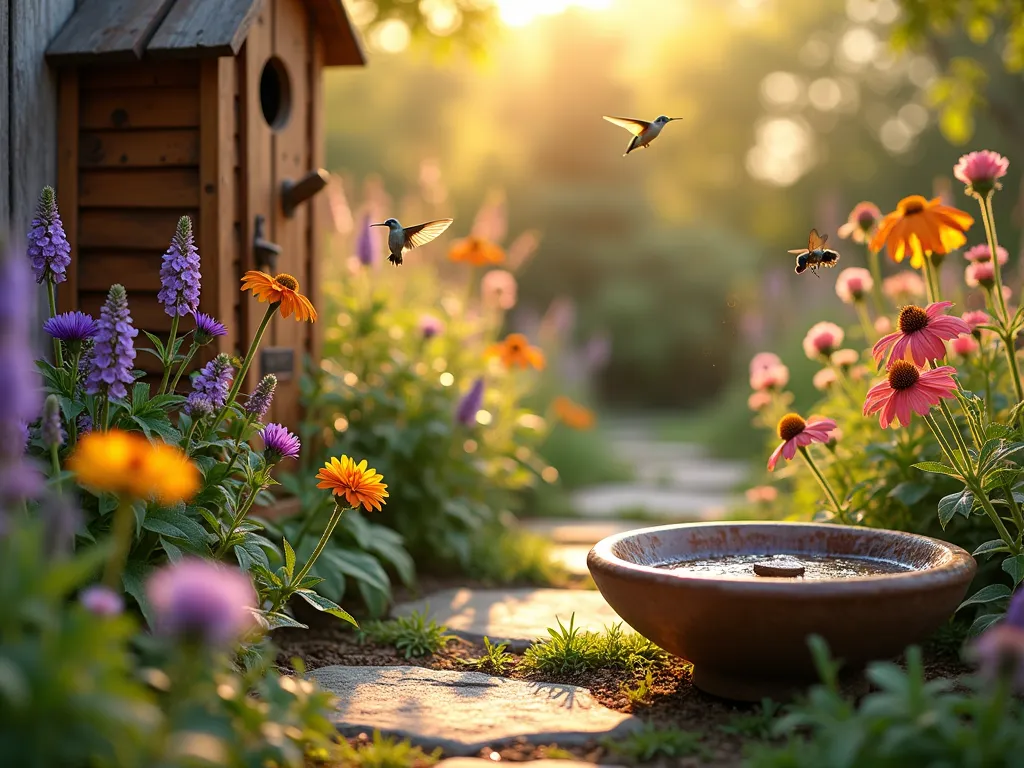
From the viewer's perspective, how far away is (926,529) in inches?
121

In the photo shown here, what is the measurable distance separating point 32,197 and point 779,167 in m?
21.5

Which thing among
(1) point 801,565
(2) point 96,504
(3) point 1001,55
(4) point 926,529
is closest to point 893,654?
(1) point 801,565

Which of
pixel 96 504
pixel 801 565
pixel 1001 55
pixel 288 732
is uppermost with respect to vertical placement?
pixel 1001 55

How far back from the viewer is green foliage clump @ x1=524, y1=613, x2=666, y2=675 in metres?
2.74

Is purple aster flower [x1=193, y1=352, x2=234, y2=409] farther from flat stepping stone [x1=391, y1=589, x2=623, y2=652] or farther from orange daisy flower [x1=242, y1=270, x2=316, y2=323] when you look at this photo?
flat stepping stone [x1=391, y1=589, x2=623, y2=652]

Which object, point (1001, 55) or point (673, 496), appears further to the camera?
point (1001, 55)

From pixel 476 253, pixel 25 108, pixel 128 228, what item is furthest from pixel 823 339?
pixel 25 108

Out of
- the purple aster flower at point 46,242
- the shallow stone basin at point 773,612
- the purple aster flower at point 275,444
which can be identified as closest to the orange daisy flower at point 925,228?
the shallow stone basin at point 773,612

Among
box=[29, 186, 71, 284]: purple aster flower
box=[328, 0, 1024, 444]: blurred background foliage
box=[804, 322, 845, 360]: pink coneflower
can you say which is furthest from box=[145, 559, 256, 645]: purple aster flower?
box=[328, 0, 1024, 444]: blurred background foliage

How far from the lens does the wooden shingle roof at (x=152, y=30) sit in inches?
120

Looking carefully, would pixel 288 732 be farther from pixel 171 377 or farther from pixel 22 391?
pixel 171 377

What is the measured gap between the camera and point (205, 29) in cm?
310

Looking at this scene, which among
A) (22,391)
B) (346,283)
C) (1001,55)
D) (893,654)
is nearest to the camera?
(22,391)

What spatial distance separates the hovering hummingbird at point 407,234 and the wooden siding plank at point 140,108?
2.74 ft
